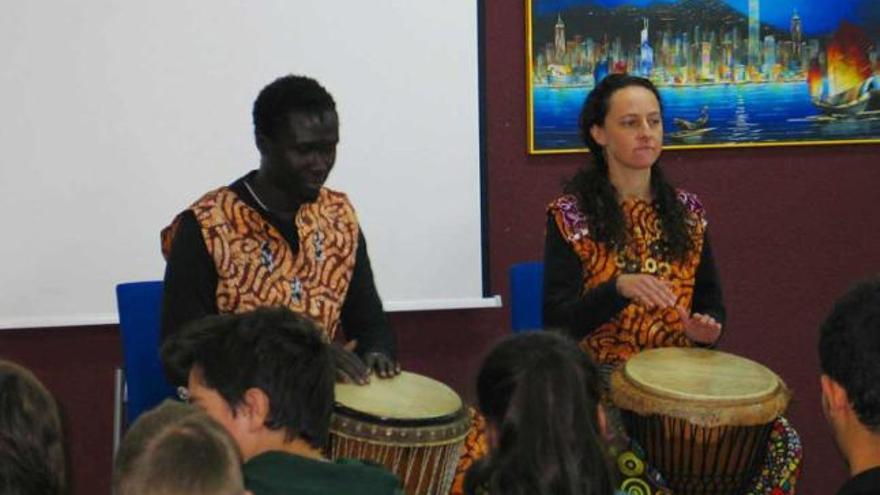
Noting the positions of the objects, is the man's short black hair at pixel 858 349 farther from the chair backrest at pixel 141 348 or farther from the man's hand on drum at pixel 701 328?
the chair backrest at pixel 141 348

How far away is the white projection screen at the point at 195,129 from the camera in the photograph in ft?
13.2

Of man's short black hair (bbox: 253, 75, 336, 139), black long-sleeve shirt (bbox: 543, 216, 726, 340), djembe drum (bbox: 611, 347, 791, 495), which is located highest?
man's short black hair (bbox: 253, 75, 336, 139)

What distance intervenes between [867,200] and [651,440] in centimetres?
195

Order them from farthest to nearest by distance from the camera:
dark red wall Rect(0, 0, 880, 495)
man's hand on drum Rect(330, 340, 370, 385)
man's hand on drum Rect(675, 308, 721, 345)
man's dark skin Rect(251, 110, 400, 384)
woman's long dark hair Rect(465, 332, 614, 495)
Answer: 1. dark red wall Rect(0, 0, 880, 495)
2. man's hand on drum Rect(675, 308, 721, 345)
3. man's dark skin Rect(251, 110, 400, 384)
4. man's hand on drum Rect(330, 340, 370, 385)
5. woman's long dark hair Rect(465, 332, 614, 495)

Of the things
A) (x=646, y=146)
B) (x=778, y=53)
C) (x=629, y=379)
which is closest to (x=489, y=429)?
(x=629, y=379)

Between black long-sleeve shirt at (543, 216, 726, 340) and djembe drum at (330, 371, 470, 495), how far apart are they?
0.53 metres

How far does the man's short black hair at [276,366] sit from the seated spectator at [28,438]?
1.13 feet

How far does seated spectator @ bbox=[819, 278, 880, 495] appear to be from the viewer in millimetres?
1901

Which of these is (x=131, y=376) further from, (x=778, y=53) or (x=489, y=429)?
(x=778, y=53)

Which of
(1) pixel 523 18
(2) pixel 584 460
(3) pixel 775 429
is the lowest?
(3) pixel 775 429

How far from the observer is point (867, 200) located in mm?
4633

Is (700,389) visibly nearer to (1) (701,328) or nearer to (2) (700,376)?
(2) (700,376)

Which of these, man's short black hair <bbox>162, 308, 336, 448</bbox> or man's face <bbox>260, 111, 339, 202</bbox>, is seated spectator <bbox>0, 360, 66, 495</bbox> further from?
man's face <bbox>260, 111, 339, 202</bbox>

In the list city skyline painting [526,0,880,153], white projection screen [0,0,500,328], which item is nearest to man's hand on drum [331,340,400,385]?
white projection screen [0,0,500,328]
